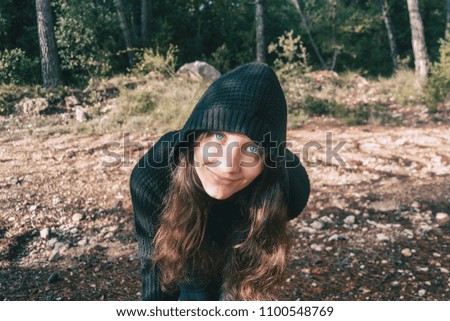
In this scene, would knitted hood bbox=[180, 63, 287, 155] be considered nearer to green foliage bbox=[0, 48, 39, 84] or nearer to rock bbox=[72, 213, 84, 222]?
rock bbox=[72, 213, 84, 222]

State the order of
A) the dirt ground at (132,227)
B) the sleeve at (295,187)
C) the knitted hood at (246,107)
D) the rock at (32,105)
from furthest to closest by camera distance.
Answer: the rock at (32,105), the dirt ground at (132,227), the sleeve at (295,187), the knitted hood at (246,107)

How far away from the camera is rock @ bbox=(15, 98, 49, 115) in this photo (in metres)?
3.79

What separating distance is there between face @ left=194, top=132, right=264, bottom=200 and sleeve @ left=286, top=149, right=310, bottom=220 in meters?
0.42

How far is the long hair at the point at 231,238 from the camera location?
164 cm

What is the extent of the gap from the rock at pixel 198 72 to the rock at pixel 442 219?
544 cm

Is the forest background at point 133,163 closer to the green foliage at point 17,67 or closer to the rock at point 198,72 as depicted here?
the green foliage at point 17,67

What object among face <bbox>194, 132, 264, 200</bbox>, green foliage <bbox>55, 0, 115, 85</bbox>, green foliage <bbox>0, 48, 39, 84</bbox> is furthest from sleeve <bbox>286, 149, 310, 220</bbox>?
green foliage <bbox>55, 0, 115, 85</bbox>

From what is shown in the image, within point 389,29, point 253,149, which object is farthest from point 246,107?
point 389,29

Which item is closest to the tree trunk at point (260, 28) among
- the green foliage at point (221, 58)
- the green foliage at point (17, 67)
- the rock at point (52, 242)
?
the green foliage at point (221, 58)

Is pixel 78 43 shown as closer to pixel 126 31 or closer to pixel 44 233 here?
pixel 126 31

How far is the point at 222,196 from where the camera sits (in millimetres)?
1551

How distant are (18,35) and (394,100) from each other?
6.31 metres

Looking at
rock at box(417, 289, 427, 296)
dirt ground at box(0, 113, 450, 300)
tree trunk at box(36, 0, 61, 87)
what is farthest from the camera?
tree trunk at box(36, 0, 61, 87)

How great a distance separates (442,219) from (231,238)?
7.57 ft
